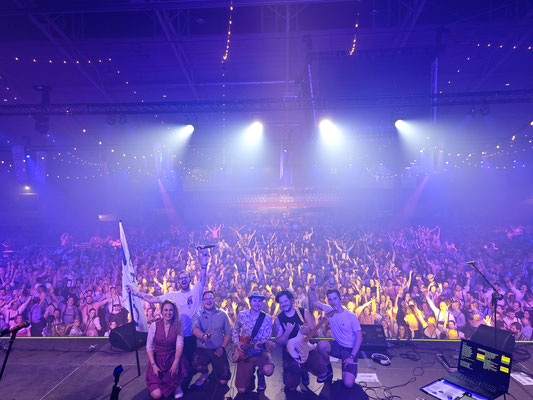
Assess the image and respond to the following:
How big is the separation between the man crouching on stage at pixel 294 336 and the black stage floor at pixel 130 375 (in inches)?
7.7

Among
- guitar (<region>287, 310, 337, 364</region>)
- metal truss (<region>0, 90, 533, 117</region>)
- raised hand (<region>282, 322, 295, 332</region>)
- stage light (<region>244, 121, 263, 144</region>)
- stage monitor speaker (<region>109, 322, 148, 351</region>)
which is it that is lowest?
stage monitor speaker (<region>109, 322, 148, 351</region>)

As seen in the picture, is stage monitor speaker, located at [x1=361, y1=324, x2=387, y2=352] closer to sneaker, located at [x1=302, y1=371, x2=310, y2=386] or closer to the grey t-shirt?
sneaker, located at [x1=302, y1=371, x2=310, y2=386]

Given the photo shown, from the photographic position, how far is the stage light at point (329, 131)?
882 centimetres

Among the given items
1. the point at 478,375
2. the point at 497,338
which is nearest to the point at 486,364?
the point at 478,375

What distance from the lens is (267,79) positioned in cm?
852

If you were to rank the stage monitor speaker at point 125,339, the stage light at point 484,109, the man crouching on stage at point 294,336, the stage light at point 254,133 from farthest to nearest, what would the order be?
the stage light at point 254,133, the stage light at point 484,109, the stage monitor speaker at point 125,339, the man crouching on stage at point 294,336

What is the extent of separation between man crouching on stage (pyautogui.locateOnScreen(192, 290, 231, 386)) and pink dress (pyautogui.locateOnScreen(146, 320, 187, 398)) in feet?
1.05

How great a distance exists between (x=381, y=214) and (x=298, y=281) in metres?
10.2

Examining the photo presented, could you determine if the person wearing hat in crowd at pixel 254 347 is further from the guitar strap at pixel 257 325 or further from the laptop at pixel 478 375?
the laptop at pixel 478 375

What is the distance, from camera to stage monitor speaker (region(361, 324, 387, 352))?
5129 mm

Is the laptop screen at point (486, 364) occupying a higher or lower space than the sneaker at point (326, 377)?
higher

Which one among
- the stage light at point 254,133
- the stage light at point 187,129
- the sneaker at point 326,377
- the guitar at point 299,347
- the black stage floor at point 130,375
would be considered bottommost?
the black stage floor at point 130,375

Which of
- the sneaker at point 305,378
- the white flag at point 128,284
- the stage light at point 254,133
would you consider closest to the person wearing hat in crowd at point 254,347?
the sneaker at point 305,378

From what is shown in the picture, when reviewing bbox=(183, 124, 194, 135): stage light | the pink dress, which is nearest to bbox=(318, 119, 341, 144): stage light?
bbox=(183, 124, 194, 135): stage light
